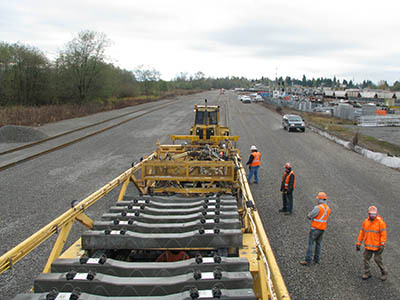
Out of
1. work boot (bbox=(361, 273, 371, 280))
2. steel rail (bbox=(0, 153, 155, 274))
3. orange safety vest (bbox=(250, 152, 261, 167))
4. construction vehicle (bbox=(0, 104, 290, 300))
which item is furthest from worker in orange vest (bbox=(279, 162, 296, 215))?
steel rail (bbox=(0, 153, 155, 274))

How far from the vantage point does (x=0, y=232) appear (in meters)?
7.25

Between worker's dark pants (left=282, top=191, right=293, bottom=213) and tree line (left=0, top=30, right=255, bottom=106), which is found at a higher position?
tree line (left=0, top=30, right=255, bottom=106)

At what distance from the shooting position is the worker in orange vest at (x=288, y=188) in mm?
8227

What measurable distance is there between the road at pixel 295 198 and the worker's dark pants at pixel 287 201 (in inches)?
10.3

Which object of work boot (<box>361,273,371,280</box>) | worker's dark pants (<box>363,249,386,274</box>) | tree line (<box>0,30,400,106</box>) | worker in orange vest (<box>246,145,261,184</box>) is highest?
tree line (<box>0,30,400,106</box>)

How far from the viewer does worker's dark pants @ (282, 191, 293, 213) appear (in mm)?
8367

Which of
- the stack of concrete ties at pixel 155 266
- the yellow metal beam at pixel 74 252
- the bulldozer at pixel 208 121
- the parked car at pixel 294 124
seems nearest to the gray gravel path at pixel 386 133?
the parked car at pixel 294 124

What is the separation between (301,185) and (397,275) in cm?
549

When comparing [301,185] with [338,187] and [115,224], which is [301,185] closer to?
[338,187]

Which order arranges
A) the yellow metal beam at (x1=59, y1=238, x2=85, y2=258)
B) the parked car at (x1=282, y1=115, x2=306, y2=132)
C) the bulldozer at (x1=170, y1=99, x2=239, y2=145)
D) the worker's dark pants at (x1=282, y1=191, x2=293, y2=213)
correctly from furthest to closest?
the parked car at (x1=282, y1=115, x2=306, y2=132) < the bulldozer at (x1=170, y1=99, x2=239, y2=145) < the worker's dark pants at (x1=282, y1=191, x2=293, y2=213) < the yellow metal beam at (x1=59, y1=238, x2=85, y2=258)

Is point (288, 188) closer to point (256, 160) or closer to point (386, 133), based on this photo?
point (256, 160)

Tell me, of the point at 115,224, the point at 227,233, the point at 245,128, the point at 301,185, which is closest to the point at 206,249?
the point at 227,233

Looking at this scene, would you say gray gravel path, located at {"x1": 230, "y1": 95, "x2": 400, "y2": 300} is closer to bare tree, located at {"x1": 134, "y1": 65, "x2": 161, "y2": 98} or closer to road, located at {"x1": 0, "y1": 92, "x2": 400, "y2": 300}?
road, located at {"x1": 0, "y1": 92, "x2": 400, "y2": 300}

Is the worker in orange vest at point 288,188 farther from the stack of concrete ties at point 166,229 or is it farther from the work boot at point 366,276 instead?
the stack of concrete ties at point 166,229
